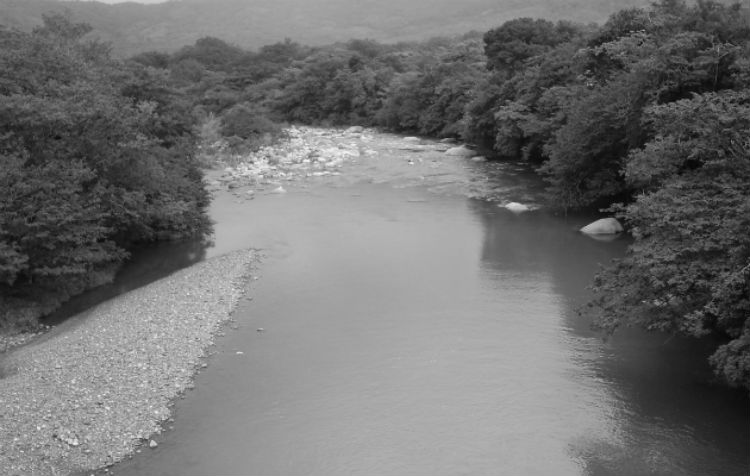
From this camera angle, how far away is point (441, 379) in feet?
43.5

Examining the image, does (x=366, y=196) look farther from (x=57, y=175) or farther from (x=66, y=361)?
(x=66, y=361)

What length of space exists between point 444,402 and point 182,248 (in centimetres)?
1288

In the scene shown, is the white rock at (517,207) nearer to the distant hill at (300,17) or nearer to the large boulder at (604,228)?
the large boulder at (604,228)

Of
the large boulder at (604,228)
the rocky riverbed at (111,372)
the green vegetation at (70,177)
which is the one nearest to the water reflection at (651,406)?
the large boulder at (604,228)

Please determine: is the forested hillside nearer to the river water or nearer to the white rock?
the white rock

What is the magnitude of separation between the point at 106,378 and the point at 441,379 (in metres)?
6.32

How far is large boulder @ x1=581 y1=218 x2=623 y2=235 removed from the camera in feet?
74.7

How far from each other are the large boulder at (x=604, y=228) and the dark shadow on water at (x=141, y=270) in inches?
498

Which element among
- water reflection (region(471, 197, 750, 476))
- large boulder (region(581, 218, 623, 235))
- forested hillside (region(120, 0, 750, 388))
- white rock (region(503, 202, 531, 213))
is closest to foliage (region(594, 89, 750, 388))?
forested hillside (region(120, 0, 750, 388))

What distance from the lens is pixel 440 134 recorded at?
46312mm

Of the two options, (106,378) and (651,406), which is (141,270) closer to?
(106,378)

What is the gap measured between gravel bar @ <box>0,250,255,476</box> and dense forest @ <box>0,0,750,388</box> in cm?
204

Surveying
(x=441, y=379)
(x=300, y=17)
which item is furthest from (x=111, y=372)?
(x=300, y=17)

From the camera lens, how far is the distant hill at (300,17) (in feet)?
314
